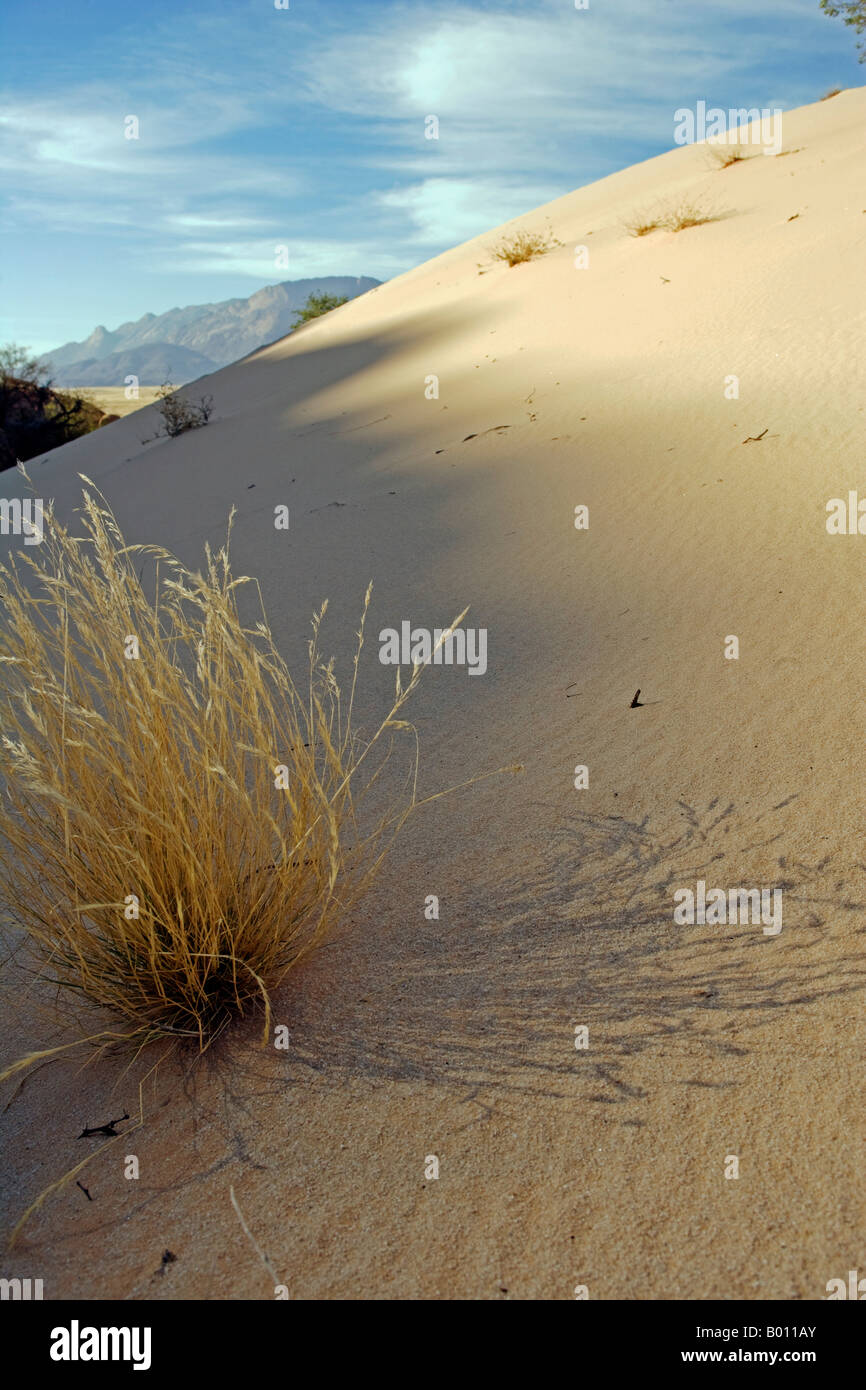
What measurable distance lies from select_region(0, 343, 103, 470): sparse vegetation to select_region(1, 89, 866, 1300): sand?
43.2 feet

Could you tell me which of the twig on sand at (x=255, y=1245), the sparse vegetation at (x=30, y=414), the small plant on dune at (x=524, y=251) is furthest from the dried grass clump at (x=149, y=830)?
the sparse vegetation at (x=30, y=414)

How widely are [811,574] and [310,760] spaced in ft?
7.61

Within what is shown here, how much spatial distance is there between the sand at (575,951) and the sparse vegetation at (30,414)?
43.2ft

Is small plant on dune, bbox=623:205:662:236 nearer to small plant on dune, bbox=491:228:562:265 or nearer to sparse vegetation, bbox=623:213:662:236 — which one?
sparse vegetation, bbox=623:213:662:236

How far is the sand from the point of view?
150 cm

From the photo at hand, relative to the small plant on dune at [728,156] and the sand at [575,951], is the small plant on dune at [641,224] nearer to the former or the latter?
the small plant on dune at [728,156]

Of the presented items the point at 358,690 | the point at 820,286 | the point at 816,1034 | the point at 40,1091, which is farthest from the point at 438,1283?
the point at 820,286

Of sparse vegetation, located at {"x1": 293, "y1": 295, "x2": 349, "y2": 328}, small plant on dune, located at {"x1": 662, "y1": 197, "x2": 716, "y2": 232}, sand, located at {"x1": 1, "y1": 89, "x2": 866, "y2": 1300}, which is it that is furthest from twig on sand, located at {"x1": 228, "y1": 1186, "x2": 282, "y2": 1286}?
sparse vegetation, located at {"x1": 293, "y1": 295, "x2": 349, "y2": 328}

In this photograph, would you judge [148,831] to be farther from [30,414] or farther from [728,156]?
[30,414]

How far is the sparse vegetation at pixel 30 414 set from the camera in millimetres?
16750

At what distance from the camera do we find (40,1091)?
1.96 metres

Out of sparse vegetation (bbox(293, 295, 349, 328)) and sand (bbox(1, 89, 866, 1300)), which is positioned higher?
sparse vegetation (bbox(293, 295, 349, 328))

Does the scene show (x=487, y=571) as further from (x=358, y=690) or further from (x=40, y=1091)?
(x=40, y=1091)
